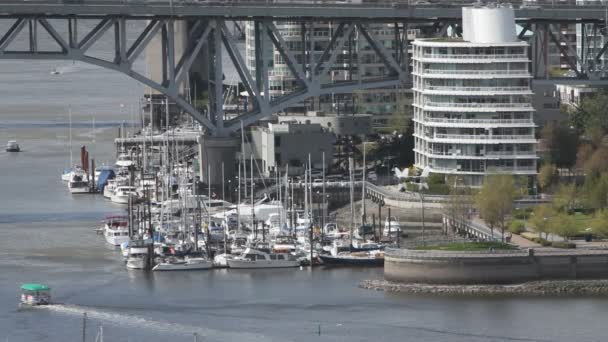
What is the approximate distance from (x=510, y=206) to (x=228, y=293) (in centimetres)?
904

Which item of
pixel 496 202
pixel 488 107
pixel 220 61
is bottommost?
pixel 496 202

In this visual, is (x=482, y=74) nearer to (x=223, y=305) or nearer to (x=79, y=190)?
(x=79, y=190)

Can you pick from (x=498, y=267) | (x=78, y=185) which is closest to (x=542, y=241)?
(x=498, y=267)

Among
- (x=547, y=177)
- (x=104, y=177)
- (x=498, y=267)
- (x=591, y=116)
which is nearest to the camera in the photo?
(x=498, y=267)

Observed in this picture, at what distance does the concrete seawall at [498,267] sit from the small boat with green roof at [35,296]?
7.69 meters

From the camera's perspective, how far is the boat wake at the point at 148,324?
49.7 metres

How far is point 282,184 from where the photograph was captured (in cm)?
7181

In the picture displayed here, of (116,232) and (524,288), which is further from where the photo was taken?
(116,232)

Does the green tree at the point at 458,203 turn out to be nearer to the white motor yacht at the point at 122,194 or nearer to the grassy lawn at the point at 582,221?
the grassy lawn at the point at 582,221

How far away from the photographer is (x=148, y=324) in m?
51.7

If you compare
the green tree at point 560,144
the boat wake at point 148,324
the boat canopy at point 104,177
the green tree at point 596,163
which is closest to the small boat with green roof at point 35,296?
the boat wake at point 148,324

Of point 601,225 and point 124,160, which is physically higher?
point 124,160

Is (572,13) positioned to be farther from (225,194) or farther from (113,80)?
(113,80)

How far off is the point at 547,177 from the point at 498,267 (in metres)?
12.1
